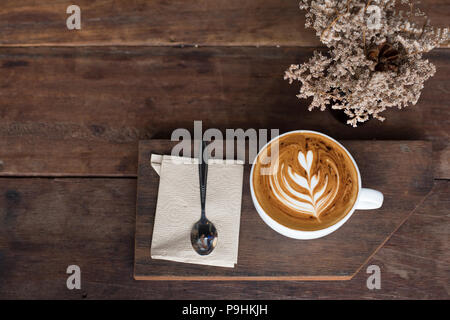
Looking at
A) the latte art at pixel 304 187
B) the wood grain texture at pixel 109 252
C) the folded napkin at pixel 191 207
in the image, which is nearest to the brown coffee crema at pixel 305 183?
the latte art at pixel 304 187

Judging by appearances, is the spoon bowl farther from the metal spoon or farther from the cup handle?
the cup handle

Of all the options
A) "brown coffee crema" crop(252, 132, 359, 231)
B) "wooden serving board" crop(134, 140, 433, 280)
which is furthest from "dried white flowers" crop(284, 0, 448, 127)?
"wooden serving board" crop(134, 140, 433, 280)

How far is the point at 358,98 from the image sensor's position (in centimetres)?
60

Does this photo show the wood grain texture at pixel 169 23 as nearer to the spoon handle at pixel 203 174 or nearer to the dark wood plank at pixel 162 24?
the dark wood plank at pixel 162 24

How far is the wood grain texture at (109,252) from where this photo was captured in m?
0.75

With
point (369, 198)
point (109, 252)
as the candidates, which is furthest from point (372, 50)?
point (109, 252)

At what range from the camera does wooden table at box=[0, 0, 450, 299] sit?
2.48ft

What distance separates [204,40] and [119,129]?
0.29 metres

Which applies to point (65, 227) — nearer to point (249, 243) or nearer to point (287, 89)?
point (249, 243)

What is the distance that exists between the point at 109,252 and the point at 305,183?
0.46 metres

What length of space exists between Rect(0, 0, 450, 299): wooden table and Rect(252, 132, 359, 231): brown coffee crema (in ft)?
0.60

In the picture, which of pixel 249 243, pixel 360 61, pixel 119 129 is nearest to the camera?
pixel 360 61

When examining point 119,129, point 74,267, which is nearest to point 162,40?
point 119,129

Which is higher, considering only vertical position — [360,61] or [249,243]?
[360,61]
